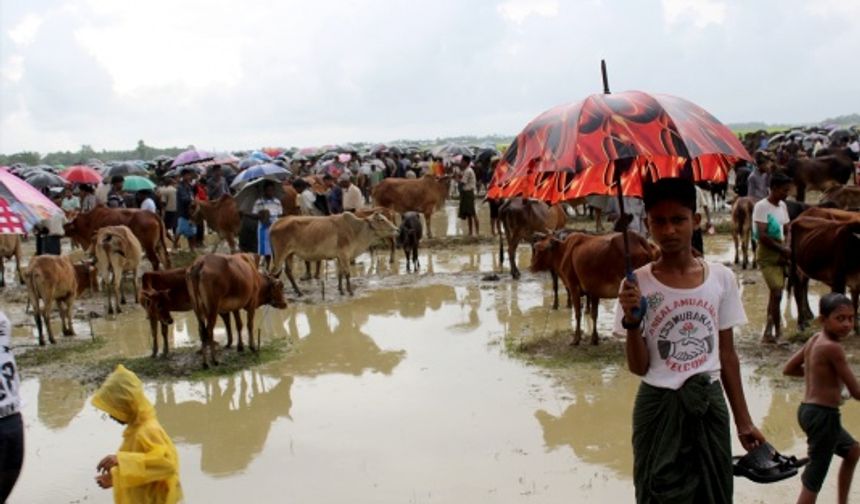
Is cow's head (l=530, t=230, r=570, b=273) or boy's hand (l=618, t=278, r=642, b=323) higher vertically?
boy's hand (l=618, t=278, r=642, b=323)

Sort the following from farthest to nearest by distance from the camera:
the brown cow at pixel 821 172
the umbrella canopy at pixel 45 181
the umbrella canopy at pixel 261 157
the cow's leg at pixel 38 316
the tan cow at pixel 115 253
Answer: the umbrella canopy at pixel 261 157 < the umbrella canopy at pixel 45 181 < the brown cow at pixel 821 172 < the tan cow at pixel 115 253 < the cow's leg at pixel 38 316

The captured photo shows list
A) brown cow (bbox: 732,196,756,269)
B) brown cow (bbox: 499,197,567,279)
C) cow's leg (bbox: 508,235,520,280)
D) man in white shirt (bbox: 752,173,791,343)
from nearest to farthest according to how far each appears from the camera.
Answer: man in white shirt (bbox: 752,173,791,343)
brown cow (bbox: 732,196,756,269)
cow's leg (bbox: 508,235,520,280)
brown cow (bbox: 499,197,567,279)

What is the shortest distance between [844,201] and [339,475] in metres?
13.2

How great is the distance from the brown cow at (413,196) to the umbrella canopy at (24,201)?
15.6 m

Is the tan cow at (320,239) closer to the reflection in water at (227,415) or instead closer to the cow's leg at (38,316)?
the cow's leg at (38,316)

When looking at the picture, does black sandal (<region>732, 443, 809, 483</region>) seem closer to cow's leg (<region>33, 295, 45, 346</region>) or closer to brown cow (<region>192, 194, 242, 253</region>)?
cow's leg (<region>33, 295, 45, 346</region>)

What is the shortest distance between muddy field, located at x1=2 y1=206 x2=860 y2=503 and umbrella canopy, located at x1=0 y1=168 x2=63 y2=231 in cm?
230

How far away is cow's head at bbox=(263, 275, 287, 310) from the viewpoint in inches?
420

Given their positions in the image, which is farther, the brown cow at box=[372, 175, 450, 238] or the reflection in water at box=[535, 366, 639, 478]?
the brown cow at box=[372, 175, 450, 238]

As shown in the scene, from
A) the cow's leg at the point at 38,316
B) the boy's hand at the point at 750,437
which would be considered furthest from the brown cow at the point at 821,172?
the boy's hand at the point at 750,437

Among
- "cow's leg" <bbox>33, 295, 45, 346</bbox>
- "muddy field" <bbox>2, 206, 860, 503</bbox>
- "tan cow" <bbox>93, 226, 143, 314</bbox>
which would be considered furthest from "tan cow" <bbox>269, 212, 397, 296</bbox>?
"cow's leg" <bbox>33, 295, 45, 346</bbox>

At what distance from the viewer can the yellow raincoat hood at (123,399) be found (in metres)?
4.27

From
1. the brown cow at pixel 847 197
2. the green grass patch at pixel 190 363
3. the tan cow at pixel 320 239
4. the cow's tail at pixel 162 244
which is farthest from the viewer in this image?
the brown cow at pixel 847 197

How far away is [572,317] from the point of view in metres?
11.7
